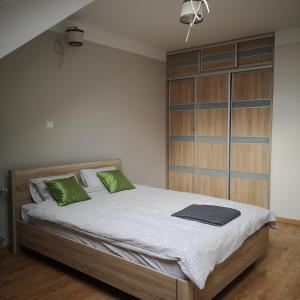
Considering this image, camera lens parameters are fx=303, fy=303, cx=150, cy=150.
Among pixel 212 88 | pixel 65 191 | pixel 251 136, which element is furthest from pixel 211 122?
pixel 65 191

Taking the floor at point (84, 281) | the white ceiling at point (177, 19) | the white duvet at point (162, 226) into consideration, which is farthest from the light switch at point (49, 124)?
the floor at point (84, 281)

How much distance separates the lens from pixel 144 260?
7.10ft

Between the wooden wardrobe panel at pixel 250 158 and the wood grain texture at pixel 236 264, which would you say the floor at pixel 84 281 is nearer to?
the wood grain texture at pixel 236 264

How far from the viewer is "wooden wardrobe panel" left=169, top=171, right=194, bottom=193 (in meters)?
5.00

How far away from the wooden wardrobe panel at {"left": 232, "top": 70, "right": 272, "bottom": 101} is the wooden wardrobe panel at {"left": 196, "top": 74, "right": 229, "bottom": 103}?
147 millimetres

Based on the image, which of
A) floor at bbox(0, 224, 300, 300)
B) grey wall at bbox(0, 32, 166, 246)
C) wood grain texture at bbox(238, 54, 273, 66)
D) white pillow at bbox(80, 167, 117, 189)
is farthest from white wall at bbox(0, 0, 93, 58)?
wood grain texture at bbox(238, 54, 273, 66)

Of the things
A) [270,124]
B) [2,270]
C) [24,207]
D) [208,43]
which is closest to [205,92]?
[208,43]

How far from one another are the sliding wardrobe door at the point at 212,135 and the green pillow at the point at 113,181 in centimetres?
155

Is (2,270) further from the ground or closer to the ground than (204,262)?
closer to the ground

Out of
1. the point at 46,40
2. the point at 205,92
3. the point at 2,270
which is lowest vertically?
the point at 2,270

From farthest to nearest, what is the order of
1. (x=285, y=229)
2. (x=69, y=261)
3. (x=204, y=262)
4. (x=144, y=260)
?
(x=285, y=229)
(x=69, y=261)
(x=144, y=260)
(x=204, y=262)

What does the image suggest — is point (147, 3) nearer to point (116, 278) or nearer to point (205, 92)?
point (205, 92)

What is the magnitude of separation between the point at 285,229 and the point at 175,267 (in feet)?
7.96

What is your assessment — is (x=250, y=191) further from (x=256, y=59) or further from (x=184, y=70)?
(x=184, y=70)
